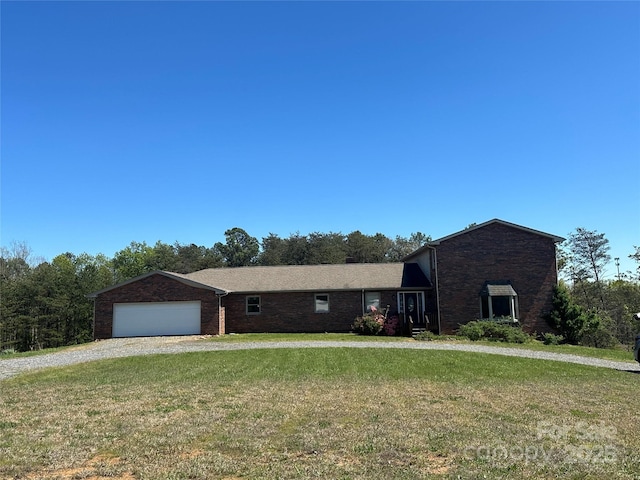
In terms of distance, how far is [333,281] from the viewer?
29375mm

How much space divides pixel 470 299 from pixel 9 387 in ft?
72.3

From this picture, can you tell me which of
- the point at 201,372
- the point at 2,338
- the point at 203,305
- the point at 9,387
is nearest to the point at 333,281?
the point at 203,305

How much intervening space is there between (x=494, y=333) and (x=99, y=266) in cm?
6222

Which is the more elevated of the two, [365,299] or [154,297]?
[154,297]

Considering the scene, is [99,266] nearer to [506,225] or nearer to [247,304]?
[247,304]

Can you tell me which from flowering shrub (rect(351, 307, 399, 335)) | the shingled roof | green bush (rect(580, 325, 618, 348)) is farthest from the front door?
green bush (rect(580, 325, 618, 348))

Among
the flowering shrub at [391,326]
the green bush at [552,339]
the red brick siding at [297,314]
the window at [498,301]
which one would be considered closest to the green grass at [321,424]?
the green bush at [552,339]

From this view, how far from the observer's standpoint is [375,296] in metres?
28.4

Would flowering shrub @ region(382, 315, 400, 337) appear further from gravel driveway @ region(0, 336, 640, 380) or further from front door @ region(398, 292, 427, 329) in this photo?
gravel driveway @ region(0, 336, 640, 380)

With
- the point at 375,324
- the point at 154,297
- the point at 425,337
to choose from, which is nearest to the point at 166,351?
the point at 154,297

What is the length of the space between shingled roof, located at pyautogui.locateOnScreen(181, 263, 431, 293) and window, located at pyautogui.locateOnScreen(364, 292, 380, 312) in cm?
62

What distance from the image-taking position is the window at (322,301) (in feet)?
93.8

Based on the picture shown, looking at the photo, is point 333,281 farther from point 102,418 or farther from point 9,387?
point 102,418

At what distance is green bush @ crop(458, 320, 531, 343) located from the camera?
74.9 ft
